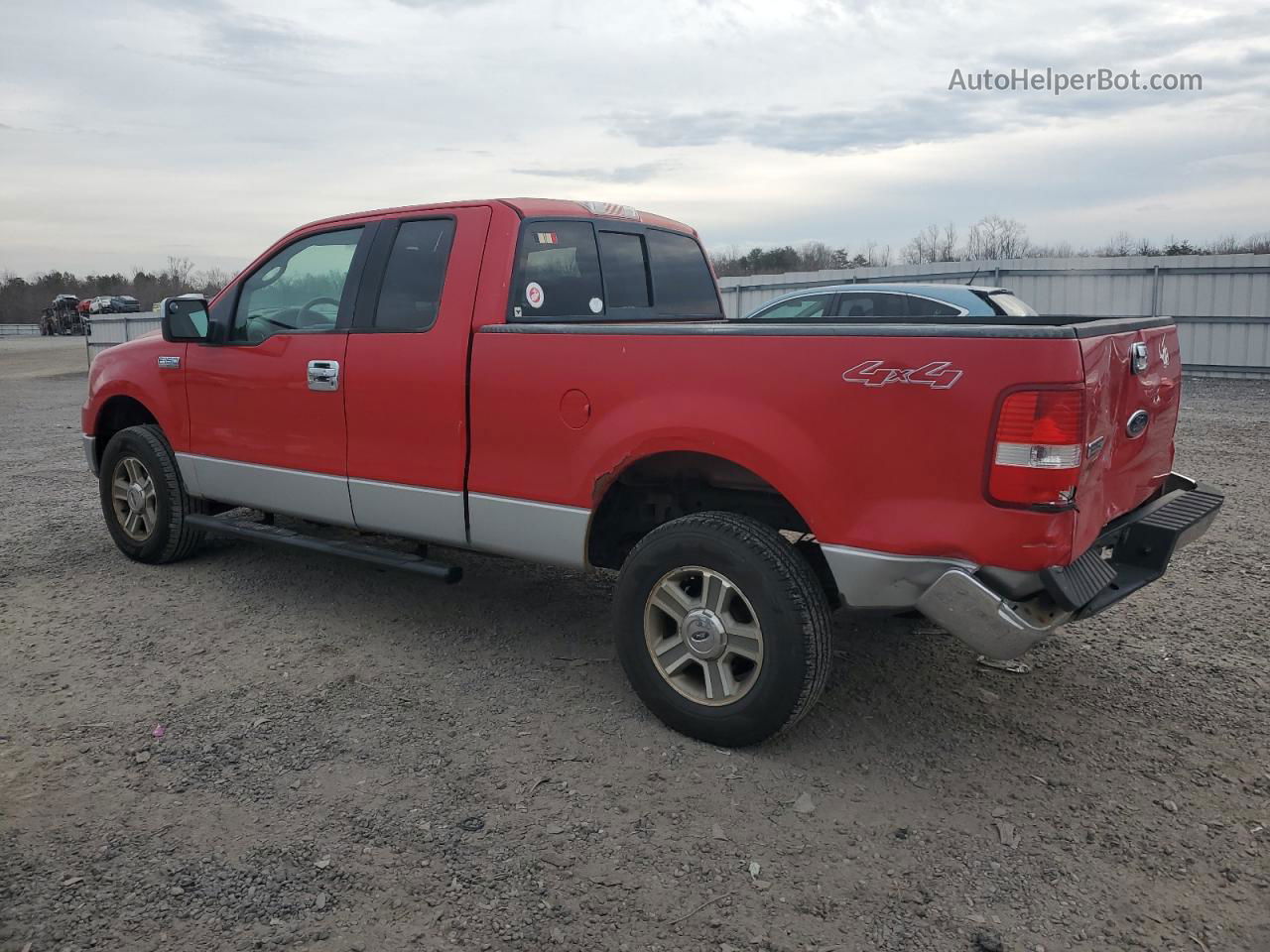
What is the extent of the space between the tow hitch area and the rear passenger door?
2418 millimetres

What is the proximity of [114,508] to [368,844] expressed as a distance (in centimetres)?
391

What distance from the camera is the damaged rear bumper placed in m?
3.01

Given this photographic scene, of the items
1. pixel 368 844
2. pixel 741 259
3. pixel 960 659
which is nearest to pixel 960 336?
pixel 960 659

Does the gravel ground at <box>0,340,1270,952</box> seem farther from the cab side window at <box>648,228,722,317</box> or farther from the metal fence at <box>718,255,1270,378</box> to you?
the metal fence at <box>718,255,1270,378</box>

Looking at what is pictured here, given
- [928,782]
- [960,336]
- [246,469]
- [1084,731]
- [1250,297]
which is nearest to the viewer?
[960,336]

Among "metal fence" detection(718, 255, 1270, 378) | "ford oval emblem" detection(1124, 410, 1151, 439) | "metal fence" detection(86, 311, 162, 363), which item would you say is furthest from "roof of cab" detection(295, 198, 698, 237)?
"metal fence" detection(86, 311, 162, 363)

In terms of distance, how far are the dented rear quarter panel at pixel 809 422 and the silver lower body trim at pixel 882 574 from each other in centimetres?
3

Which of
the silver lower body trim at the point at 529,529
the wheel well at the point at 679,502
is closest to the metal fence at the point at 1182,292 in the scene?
the wheel well at the point at 679,502

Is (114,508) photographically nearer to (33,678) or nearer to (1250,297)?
(33,678)

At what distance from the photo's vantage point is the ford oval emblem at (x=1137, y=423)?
11.3 ft

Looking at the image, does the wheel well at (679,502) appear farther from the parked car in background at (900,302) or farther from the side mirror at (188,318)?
the parked car in background at (900,302)

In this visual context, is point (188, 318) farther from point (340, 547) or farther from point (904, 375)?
point (904, 375)

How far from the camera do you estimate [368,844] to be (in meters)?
3.03

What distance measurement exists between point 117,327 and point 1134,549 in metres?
24.8
